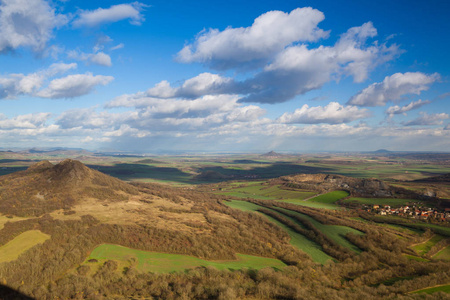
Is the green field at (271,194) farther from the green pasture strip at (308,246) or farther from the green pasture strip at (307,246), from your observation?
the green pasture strip at (308,246)

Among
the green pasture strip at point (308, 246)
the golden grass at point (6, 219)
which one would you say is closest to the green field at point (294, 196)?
the green pasture strip at point (308, 246)

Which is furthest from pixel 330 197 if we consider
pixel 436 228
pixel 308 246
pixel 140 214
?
pixel 140 214

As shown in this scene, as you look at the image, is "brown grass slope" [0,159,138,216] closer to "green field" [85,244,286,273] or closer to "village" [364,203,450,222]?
"green field" [85,244,286,273]

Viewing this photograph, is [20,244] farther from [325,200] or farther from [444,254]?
[325,200]

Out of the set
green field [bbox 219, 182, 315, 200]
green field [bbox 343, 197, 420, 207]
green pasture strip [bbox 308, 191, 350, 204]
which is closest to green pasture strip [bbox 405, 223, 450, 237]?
green field [bbox 343, 197, 420, 207]

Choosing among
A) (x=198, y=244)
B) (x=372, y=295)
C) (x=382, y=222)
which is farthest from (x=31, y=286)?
(x=382, y=222)

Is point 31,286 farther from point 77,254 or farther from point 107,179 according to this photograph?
point 107,179

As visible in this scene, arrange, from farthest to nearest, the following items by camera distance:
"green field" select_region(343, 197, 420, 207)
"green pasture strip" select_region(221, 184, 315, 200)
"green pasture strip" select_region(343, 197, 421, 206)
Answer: "green pasture strip" select_region(221, 184, 315, 200), "green pasture strip" select_region(343, 197, 421, 206), "green field" select_region(343, 197, 420, 207)
